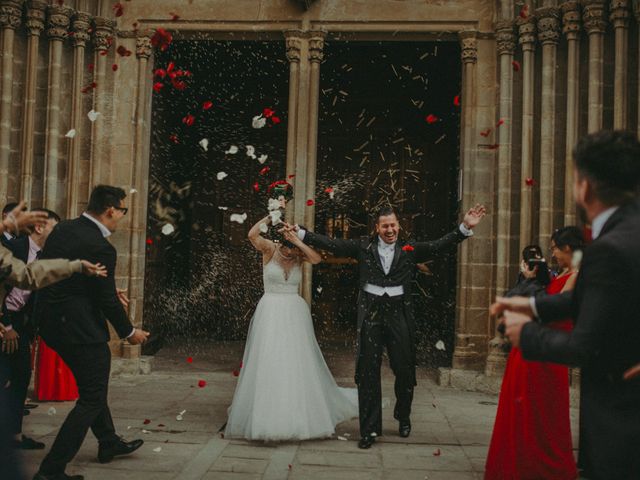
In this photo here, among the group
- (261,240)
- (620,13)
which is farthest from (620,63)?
(261,240)

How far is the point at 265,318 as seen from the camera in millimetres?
5254

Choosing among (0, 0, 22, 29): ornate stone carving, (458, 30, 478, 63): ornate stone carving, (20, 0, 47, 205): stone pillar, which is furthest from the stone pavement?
(0, 0, 22, 29): ornate stone carving

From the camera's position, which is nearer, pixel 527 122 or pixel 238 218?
pixel 238 218

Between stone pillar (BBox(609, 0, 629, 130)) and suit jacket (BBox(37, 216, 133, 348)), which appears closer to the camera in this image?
suit jacket (BBox(37, 216, 133, 348))

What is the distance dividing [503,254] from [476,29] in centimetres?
258

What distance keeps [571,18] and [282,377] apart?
16.0 ft

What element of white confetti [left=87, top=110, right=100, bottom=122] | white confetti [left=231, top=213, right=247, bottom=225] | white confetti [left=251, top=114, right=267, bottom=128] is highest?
white confetti [left=251, top=114, right=267, bottom=128]

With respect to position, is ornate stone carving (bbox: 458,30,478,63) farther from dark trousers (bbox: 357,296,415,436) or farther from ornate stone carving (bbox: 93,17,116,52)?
ornate stone carving (bbox: 93,17,116,52)

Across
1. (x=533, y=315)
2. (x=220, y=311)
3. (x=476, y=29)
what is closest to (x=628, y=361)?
(x=533, y=315)

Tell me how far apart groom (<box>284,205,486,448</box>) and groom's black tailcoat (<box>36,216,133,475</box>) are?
1.66 meters

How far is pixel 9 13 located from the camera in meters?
7.24

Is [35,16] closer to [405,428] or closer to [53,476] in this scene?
[53,476]

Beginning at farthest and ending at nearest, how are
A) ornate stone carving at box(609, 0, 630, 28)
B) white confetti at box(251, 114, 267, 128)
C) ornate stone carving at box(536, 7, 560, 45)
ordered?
white confetti at box(251, 114, 267, 128), ornate stone carving at box(536, 7, 560, 45), ornate stone carving at box(609, 0, 630, 28)

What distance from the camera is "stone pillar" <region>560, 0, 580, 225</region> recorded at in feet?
22.9
